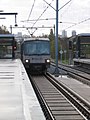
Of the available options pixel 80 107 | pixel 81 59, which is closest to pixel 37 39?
pixel 81 59

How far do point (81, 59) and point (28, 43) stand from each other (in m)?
10.4

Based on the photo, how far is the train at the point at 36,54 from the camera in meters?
32.3

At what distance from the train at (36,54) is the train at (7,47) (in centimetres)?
111

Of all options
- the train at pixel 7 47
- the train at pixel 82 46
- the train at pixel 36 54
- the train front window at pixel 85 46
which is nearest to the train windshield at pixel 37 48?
the train at pixel 36 54

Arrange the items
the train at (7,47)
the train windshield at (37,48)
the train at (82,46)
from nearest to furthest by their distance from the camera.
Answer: the train at (7,47), the train windshield at (37,48), the train at (82,46)

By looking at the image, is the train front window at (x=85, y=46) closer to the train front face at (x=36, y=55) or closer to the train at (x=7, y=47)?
the train front face at (x=36, y=55)

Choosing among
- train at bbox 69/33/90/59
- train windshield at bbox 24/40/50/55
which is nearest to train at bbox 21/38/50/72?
train windshield at bbox 24/40/50/55

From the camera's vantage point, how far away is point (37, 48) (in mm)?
33188

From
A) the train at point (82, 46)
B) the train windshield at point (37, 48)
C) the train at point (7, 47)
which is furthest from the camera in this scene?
the train at point (82, 46)

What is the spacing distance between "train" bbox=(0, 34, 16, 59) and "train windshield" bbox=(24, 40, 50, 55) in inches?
46.6

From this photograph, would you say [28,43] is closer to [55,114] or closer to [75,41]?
[75,41]

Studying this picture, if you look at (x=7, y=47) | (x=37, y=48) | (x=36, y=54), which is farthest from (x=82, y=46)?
(x=7, y=47)

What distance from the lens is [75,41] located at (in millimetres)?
44969

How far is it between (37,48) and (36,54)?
0.61m
